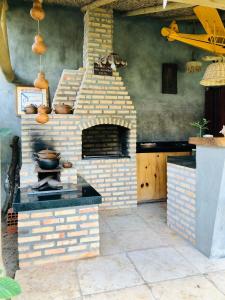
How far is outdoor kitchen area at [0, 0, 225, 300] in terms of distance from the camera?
2.64 metres

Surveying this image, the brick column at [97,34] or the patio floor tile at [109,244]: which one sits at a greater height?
the brick column at [97,34]

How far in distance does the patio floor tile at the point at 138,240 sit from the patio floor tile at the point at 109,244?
0.06m

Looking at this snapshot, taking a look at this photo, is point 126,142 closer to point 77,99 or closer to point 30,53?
point 77,99

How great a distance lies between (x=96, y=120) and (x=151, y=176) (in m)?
1.55

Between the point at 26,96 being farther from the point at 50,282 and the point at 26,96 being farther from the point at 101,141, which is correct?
the point at 50,282

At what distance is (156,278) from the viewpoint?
252 cm

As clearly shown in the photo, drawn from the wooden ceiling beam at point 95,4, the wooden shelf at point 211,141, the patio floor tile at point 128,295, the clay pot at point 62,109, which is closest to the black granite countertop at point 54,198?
the patio floor tile at point 128,295

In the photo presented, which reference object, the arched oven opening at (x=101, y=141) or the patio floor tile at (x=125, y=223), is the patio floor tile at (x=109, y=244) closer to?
the patio floor tile at (x=125, y=223)

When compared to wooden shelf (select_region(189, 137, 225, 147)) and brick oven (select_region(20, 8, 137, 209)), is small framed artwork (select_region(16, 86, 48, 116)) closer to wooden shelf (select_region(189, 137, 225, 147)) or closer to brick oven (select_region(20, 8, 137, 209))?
brick oven (select_region(20, 8, 137, 209))

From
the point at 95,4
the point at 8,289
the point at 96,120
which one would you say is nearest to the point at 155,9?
the point at 95,4

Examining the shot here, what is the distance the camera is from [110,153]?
573cm

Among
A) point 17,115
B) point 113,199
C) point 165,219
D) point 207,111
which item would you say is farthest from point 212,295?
point 207,111

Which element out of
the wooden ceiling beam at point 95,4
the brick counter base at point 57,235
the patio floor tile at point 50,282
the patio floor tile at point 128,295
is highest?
the wooden ceiling beam at point 95,4

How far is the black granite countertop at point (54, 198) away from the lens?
275 centimetres
